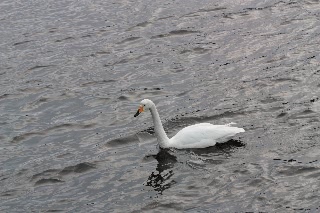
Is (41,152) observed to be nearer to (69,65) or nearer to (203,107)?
(203,107)

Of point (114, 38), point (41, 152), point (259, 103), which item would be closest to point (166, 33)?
point (114, 38)

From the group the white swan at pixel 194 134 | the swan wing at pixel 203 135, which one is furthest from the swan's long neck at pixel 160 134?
the swan wing at pixel 203 135

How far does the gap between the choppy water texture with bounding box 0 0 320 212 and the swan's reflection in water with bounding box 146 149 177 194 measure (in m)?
0.03

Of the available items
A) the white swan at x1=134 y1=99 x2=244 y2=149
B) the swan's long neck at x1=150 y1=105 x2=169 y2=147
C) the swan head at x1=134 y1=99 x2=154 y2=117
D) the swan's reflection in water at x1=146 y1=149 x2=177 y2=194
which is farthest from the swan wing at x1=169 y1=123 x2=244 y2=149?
the swan head at x1=134 y1=99 x2=154 y2=117

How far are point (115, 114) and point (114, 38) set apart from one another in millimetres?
6707

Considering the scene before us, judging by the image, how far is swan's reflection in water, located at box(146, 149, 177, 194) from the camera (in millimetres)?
16237

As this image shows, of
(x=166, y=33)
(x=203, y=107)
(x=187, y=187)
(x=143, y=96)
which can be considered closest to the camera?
(x=187, y=187)

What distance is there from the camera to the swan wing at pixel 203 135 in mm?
17547

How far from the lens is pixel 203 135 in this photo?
17.7m

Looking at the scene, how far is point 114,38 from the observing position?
26.7m

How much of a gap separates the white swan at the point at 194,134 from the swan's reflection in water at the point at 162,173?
294 mm

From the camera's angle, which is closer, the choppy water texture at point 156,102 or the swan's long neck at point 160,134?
the choppy water texture at point 156,102

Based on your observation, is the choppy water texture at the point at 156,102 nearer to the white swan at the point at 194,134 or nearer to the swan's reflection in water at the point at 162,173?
the swan's reflection in water at the point at 162,173

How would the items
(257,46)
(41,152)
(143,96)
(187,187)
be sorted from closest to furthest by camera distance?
(187,187), (41,152), (143,96), (257,46)
